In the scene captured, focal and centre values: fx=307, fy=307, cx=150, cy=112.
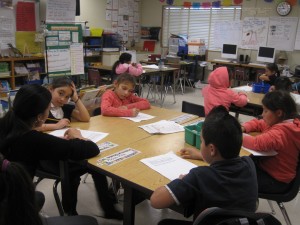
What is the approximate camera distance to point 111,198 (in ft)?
7.52

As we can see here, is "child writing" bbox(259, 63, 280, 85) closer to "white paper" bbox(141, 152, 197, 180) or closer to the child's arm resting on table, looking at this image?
"white paper" bbox(141, 152, 197, 180)

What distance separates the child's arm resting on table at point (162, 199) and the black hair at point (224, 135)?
0.27 m

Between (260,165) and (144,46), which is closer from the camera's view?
(260,165)

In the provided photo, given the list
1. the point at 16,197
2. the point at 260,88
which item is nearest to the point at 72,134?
the point at 16,197

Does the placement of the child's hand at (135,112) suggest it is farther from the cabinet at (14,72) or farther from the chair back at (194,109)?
the cabinet at (14,72)

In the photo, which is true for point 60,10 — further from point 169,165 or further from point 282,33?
point 282,33

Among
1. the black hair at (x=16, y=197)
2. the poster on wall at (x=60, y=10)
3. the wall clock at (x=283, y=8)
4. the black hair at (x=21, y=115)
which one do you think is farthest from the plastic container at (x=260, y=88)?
the wall clock at (x=283, y=8)

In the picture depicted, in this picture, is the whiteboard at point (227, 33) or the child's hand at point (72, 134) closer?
the child's hand at point (72, 134)

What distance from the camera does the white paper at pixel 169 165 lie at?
5.12ft

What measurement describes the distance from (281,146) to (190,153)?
0.56 meters

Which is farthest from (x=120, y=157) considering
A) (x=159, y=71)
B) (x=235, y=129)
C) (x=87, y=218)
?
(x=159, y=71)

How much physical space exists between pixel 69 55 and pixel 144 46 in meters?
4.26

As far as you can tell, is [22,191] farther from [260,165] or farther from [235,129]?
[260,165]

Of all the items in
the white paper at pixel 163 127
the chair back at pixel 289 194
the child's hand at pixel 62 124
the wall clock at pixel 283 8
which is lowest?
the chair back at pixel 289 194
